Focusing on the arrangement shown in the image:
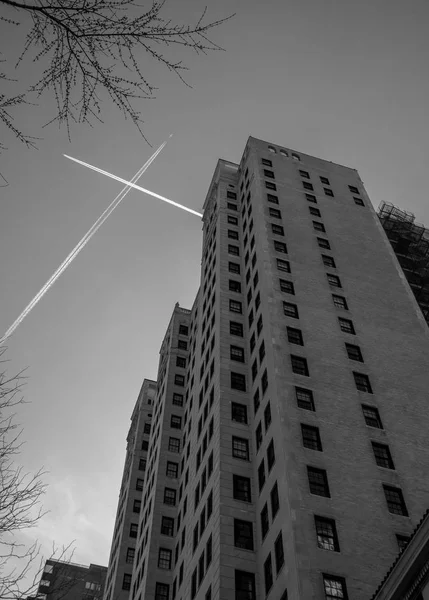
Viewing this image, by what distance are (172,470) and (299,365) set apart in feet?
90.1

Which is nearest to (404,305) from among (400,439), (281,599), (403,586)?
(400,439)

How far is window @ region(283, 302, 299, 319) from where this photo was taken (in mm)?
52622

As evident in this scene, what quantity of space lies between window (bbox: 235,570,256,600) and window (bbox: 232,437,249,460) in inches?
380

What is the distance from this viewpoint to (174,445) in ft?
236

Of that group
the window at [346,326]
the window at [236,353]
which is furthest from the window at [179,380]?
the window at [346,326]

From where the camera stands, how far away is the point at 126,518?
82.8 metres

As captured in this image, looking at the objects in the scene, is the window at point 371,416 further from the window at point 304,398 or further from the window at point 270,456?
the window at point 270,456

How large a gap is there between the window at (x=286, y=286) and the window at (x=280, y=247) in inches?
216

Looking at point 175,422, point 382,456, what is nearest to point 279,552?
point 382,456

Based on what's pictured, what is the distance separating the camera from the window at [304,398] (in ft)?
143

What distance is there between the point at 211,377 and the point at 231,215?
27.4 m

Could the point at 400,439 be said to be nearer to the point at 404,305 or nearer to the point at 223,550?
the point at 223,550

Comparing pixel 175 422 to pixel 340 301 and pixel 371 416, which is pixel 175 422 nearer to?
pixel 340 301

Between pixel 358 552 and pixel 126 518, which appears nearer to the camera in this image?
pixel 358 552
